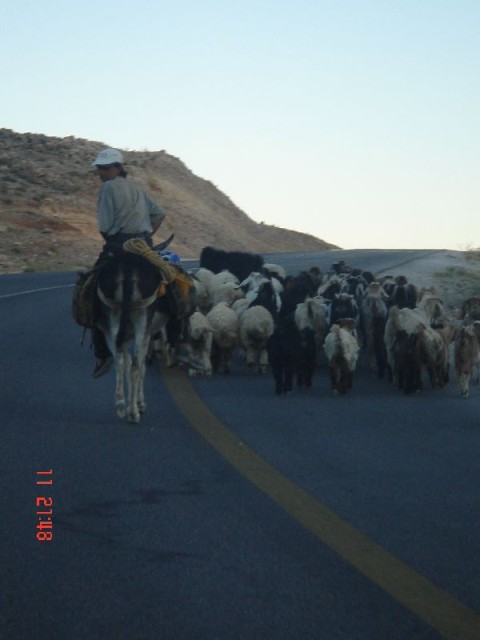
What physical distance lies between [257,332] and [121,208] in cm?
473

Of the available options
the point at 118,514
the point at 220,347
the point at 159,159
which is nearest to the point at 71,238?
the point at 159,159

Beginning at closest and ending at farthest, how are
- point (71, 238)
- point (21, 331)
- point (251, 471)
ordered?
point (251, 471)
point (21, 331)
point (71, 238)

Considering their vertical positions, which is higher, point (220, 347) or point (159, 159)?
point (159, 159)

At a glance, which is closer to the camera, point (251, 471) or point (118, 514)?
point (118, 514)

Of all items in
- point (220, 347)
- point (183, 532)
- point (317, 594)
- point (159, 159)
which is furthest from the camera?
point (159, 159)

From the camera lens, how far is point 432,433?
11.1m

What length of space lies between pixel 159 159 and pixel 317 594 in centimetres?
8855

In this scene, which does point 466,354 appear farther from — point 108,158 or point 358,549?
point 358,549

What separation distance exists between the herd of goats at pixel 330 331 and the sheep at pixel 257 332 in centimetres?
1

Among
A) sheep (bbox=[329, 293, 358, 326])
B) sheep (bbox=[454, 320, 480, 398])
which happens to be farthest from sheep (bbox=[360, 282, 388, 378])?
sheep (bbox=[454, 320, 480, 398])

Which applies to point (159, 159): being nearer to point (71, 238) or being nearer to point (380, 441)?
point (71, 238)

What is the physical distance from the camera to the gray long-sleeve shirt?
11.5 metres

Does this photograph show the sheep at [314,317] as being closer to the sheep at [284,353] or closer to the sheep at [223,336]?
the sheep at [223,336]

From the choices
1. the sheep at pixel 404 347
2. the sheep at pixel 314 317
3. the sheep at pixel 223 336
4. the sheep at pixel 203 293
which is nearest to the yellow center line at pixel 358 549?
the sheep at pixel 404 347
